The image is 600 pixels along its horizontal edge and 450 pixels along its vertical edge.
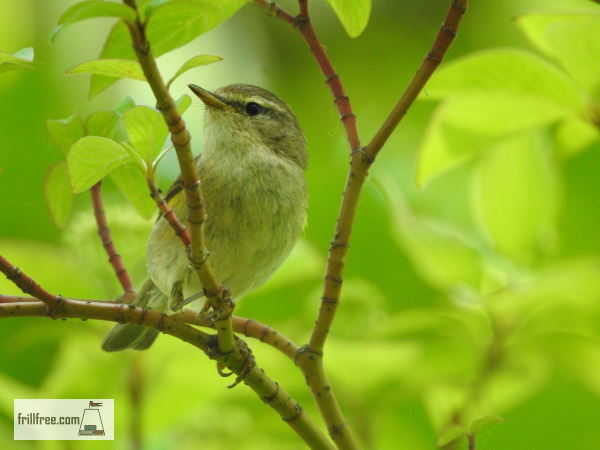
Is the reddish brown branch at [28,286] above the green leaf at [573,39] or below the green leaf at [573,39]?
below

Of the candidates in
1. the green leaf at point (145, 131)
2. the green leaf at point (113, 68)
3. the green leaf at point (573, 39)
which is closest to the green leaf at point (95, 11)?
the green leaf at point (113, 68)

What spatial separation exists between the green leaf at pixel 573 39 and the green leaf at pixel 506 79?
0.11 ft

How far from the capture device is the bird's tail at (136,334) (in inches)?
81.6

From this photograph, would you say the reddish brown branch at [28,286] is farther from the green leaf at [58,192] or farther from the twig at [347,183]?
the twig at [347,183]

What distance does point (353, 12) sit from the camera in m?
1.29

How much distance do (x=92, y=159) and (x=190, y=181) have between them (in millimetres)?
154

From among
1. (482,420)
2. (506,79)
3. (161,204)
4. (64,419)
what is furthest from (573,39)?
(64,419)

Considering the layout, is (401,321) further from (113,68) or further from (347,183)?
(113,68)

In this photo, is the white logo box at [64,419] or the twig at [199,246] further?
the white logo box at [64,419]

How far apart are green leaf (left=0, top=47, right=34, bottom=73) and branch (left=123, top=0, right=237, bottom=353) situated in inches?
7.2

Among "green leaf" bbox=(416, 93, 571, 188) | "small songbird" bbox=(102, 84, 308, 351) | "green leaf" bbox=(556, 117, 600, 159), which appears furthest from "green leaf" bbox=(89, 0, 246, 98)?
"green leaf" bbox=(556, 117, 600, 159)

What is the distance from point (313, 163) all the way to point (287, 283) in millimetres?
626

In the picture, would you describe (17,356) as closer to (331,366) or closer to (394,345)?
(331,366)

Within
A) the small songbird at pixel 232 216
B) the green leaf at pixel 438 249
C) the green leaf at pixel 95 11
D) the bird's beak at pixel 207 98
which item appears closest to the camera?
the green leaf at pixel 95 11
